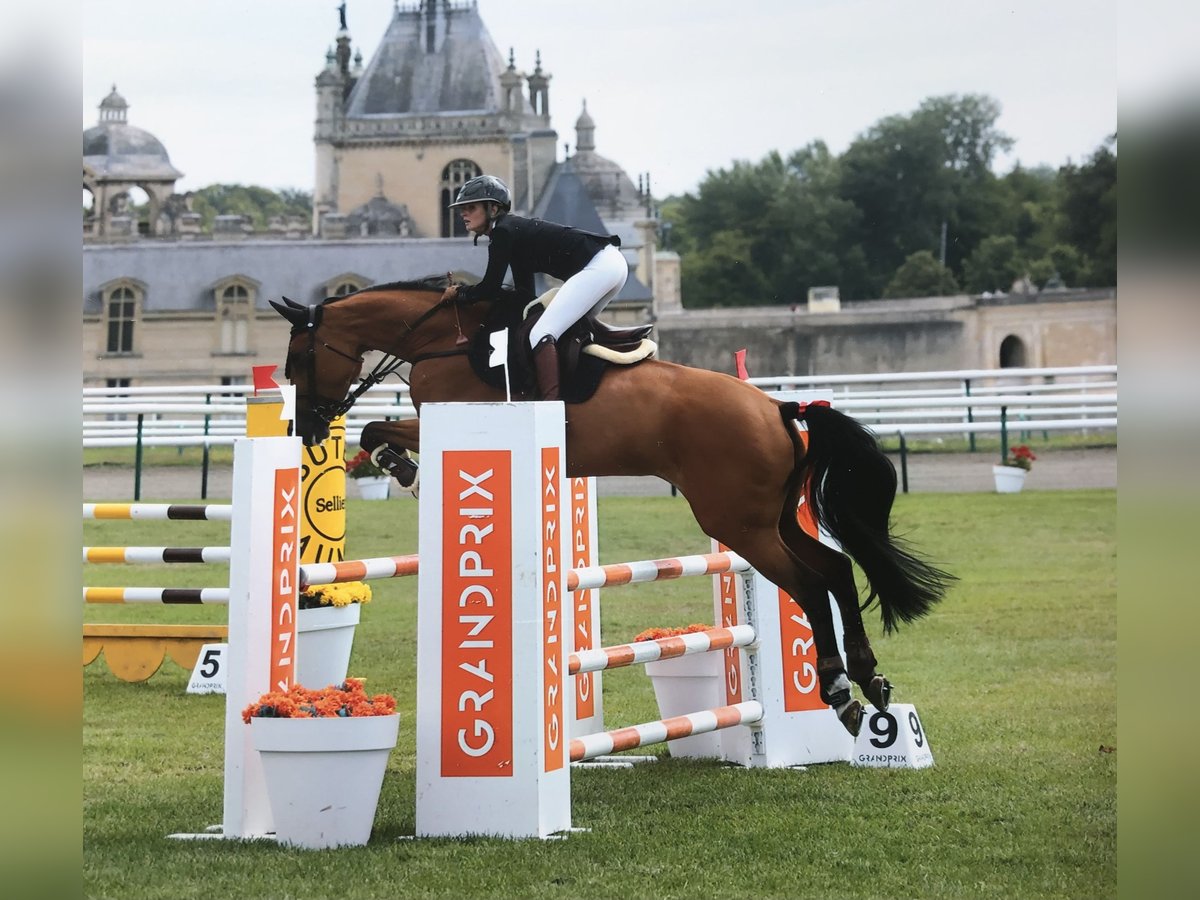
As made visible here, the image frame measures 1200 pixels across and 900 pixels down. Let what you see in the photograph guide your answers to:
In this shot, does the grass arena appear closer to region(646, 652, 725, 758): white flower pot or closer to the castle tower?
region(646, 652, 725, 758): white flower pot

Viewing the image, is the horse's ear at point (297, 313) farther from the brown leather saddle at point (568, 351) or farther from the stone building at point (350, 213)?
the stone building at point (350, 213)

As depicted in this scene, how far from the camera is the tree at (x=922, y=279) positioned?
211 ft

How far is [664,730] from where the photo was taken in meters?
4.72

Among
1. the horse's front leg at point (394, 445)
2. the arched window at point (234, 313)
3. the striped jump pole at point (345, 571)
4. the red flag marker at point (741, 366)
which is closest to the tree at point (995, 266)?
the arched window at point (234, 313)

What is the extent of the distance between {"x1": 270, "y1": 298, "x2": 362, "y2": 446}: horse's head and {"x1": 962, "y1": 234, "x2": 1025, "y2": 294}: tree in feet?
208

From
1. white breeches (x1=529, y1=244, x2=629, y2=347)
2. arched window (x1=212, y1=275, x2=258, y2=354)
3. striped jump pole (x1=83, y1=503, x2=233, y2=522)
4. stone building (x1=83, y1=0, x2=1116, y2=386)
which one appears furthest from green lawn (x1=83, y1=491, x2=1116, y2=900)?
arched window (x1=212, y1=275, x2=258, y2=354)

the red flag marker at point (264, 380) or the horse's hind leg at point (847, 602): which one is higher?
the red flag marker at point (264, 380)

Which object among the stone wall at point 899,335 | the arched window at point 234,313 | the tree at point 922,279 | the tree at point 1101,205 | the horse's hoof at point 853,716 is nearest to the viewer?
the tree at point 1101,205

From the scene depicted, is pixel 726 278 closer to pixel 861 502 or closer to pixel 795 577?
pixel 861 502

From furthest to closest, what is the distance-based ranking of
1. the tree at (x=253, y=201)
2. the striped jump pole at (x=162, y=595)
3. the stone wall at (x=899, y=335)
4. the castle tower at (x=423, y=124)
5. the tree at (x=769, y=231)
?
1. the tree at (x=253, y=201)
2. the castle tower at (x=423, y=124)
3. the tree at (x=769, y=231)
4. the stone wall at (x=899, y=335)
5. the striped jump pole at (x=162, y=595)

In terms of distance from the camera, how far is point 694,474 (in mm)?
4832

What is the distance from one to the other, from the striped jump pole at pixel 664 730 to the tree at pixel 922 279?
200 ft

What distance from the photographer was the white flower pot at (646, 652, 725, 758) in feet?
17.8
